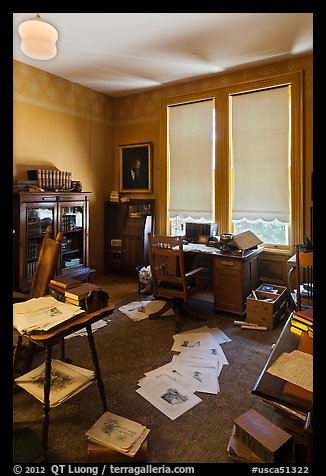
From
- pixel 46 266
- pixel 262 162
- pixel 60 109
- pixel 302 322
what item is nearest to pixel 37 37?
pixel 46 266

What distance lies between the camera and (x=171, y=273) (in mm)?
3156

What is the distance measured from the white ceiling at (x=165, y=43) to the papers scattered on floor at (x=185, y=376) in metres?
3.08

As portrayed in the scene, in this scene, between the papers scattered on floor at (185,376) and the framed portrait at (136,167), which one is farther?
the framed portrait at (136,167)

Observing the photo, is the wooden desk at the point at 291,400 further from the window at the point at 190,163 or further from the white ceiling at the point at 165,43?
the window at the point at 190,163

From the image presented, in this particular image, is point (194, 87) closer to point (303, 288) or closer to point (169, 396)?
point (303, 288)

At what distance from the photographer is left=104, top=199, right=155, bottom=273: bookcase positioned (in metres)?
4.89

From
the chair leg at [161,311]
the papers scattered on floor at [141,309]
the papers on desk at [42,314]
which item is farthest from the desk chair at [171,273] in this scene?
the papers on desk at [42,314]

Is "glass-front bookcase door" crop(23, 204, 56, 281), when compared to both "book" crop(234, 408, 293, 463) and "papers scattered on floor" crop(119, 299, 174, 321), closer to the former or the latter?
"papers scattered on floor" crop(119, 299, 174, 321)

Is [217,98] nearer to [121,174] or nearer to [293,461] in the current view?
[121,174]

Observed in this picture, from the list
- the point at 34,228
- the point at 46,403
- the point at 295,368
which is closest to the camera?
the point at 295,368

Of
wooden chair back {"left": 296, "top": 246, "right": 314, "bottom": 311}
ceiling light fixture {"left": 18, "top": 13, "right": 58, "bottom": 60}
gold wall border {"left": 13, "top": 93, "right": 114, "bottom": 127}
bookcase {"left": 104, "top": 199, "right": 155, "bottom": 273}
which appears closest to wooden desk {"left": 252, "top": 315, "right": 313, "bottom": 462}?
wooden chair back {"left": 296, "top": 246, "right": 314, "bottom": 311}

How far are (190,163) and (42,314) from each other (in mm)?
3613

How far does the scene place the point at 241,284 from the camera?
135 inches

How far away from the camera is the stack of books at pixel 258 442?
1.47 metres
